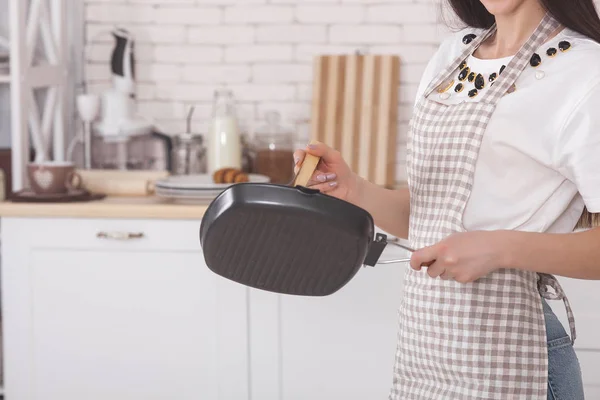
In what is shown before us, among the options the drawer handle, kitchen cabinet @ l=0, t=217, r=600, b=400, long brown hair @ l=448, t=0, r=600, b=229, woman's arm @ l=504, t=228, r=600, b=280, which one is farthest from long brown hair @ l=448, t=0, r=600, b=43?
the drawer handle

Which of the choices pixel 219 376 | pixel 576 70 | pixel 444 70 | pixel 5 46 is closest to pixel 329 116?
pixel 219 376

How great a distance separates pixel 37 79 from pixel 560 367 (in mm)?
1926

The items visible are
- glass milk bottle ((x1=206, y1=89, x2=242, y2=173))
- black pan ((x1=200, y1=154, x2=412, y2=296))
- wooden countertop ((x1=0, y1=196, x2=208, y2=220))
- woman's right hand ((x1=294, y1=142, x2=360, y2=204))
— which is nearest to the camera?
black pan ((x1=200, y1=154, x2=412, y2=296))

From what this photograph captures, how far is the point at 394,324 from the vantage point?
239 cm

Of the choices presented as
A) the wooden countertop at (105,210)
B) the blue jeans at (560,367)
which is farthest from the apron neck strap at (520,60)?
the wooden countertop at (105,210)

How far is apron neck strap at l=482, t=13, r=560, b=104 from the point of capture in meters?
1.25

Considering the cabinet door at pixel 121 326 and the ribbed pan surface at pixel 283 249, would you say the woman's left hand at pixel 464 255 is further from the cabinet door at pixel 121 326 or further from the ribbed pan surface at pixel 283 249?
the cabinet door at pixel 121 326

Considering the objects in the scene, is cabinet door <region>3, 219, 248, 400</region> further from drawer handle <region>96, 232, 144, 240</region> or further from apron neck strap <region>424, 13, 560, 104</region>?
apron neck strap <region>424, 13, 560, 104</region>

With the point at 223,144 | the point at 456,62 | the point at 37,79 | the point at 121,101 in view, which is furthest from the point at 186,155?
the point at 456,62

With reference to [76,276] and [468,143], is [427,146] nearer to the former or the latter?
[468,143]

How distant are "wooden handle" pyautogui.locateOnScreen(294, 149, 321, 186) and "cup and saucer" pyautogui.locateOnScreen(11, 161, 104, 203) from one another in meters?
1.35

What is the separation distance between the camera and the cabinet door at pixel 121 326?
2.43 metres

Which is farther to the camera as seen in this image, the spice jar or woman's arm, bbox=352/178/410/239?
the spice jar

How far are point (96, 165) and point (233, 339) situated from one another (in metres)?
0.81
